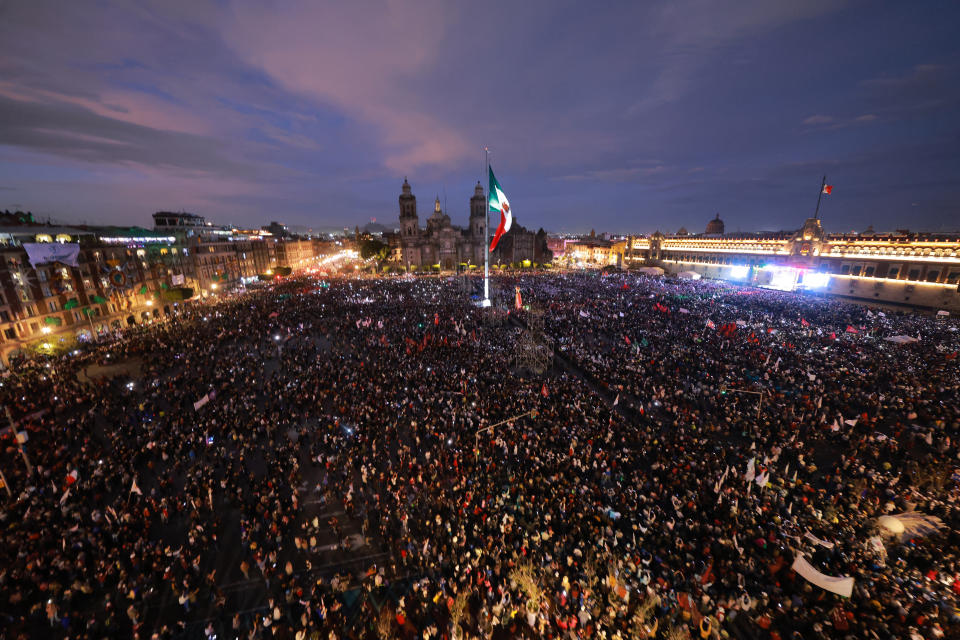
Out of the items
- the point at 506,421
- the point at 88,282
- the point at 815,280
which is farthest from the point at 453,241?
the point at 506,421

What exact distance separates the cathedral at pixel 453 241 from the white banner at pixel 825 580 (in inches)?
3298

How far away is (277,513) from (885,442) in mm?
22502

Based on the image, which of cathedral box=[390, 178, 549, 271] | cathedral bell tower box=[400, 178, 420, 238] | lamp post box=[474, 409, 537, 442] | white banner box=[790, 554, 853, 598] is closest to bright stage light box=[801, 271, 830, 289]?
cathedral box=[390, 178, 549, 271]

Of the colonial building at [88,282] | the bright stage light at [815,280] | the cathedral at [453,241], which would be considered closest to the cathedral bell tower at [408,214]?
the cathedral at [453,241]

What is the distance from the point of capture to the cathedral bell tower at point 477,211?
91.9 meters

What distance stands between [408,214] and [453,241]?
43.8 feet

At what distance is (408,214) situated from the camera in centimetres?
8731

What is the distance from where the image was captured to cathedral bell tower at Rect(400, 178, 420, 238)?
86.7 m

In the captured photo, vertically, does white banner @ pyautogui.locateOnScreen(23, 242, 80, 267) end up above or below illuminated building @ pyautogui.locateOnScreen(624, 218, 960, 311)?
above

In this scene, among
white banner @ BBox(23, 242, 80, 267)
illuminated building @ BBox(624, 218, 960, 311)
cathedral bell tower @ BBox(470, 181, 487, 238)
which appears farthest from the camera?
cathedral bell tower @ BBox(470, 181, 487, 238)

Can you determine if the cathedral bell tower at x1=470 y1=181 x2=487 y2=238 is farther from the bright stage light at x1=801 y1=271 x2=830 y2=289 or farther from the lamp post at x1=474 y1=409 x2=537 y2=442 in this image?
the lamp post at x1=474 y1=409 x2=537 y2=442

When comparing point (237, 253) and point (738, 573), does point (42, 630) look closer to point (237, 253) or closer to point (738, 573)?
point (738, 573)

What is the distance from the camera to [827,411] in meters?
15.7

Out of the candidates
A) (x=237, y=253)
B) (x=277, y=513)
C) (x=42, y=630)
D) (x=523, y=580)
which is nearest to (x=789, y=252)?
(x=523, y=580)
